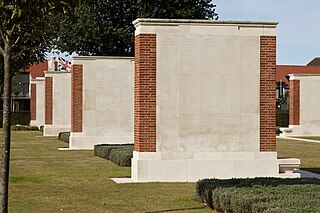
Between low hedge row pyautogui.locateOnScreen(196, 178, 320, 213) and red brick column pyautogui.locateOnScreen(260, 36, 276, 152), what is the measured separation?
434 centimetres

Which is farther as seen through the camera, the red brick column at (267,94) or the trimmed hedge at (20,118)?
the trimmed hedge at (20,118)

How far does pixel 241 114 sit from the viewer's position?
18859 millimetres

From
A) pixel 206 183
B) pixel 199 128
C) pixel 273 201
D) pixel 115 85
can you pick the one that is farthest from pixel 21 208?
pixel 115 85

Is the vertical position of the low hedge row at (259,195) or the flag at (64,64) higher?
the flag at (64,64)

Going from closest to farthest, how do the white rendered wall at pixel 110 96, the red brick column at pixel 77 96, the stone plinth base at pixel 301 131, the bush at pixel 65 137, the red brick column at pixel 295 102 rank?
the white rendered wall at pixel 110 96 → the red brick column at pixel 77 96 → the bush at pixel 65 137 → the red brick column at pixel 295 102 → the stone plinth base at pixel 301 131

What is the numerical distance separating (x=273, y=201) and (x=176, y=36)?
313 inches

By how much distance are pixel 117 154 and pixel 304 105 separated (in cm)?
2462

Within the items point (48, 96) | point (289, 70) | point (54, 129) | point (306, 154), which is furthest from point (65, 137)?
point (289, 70)

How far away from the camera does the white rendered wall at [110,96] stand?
31.8m

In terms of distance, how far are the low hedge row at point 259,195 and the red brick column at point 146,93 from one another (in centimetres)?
393

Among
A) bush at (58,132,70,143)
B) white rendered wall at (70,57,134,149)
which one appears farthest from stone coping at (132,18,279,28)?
bush at (58,132,70,143)

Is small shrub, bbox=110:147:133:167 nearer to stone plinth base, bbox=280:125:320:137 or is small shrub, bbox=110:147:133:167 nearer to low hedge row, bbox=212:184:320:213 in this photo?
low hedge row, bbox=212:184:320:213

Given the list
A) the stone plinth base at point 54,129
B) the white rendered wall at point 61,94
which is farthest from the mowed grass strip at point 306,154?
the stone plinth base at point 54,129

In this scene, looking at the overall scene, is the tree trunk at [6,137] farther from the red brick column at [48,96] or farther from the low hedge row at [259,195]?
the red brick column at [48,96]
